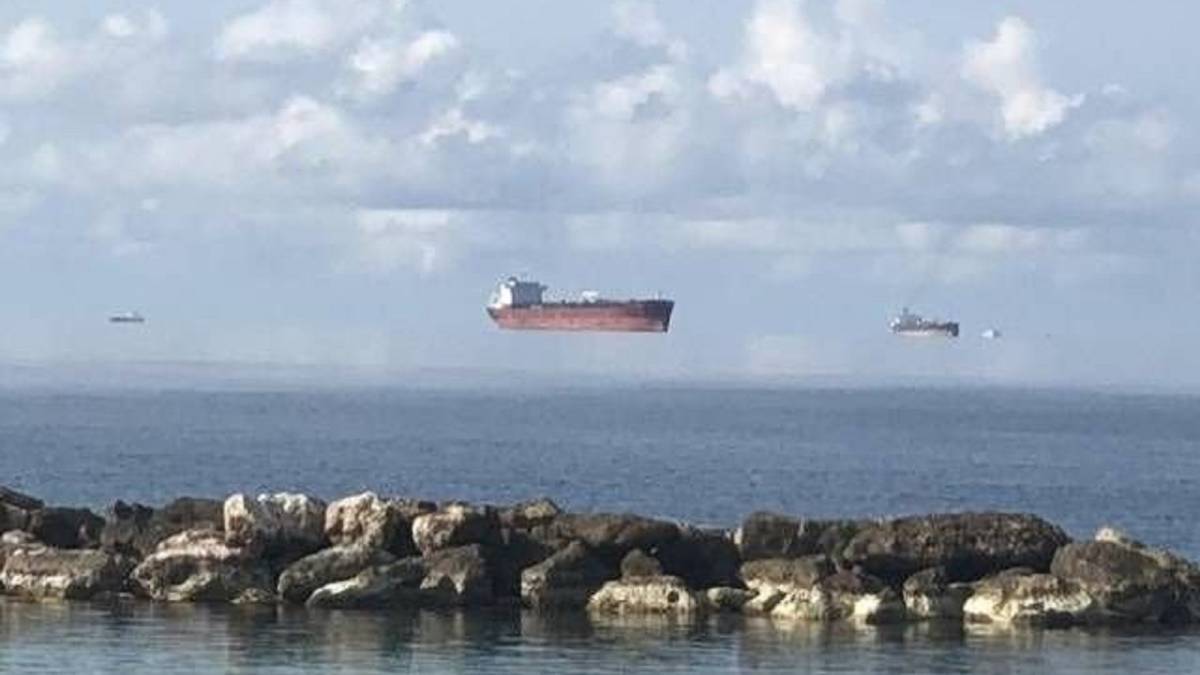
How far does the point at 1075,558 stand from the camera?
180 feet

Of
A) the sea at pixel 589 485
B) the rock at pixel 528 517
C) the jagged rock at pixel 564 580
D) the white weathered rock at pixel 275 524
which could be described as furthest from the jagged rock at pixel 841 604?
the white weathered rock at pixel 275 524

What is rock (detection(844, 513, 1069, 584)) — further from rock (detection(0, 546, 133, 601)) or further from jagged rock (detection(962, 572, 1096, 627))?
rock (detection(0, 546, 133, 601))

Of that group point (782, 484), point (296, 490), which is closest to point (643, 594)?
point (296, 490)

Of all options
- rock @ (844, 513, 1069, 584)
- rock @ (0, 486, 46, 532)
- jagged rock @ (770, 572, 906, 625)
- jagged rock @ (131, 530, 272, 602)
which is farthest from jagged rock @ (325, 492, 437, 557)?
rock @ (844, 513, 1069, 584)

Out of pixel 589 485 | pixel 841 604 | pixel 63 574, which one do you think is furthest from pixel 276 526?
pixel 589 485

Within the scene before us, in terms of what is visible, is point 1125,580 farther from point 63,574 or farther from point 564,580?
point 63,574

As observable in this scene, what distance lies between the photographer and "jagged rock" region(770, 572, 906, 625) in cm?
5456

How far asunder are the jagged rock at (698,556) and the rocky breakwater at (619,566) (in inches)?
1.5

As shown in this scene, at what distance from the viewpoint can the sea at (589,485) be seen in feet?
164

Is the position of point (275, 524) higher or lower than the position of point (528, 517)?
lower

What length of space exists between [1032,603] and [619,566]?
25.9ft

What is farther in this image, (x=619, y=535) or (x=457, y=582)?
(x=619, y=535)

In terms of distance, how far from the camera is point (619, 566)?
188 ft

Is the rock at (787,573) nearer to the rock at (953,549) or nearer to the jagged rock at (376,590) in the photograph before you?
the rock at (953,549)
